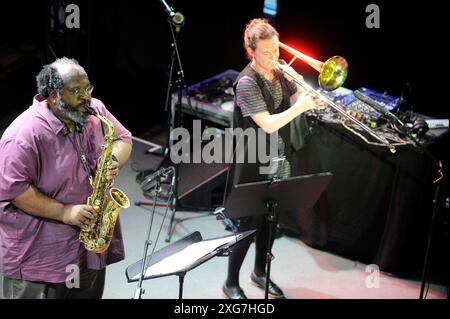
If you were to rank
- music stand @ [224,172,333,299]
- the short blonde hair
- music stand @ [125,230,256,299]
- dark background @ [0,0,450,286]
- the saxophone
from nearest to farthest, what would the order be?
music stand @ [125,230,256,299], the saxophone, music stand @ [224,172,333,299], the short blonde hair, dark background @ [0,0,450,286]

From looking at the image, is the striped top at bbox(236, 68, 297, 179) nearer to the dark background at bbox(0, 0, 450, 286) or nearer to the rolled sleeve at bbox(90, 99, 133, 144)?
the rolled sleeve at bbox(90, 99, 133, 144)

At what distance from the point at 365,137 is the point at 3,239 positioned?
2.83m

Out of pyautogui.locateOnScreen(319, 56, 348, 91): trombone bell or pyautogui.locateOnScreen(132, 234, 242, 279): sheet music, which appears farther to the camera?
pyautogui.locateOnScreen(319, 56, 348, 91): trombone bell

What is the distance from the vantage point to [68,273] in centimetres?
328

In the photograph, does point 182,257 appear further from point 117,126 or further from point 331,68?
point 331,68

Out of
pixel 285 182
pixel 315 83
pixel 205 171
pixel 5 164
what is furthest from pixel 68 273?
pixel 315 83

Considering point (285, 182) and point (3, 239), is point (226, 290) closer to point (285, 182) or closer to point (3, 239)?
point (285, 182)

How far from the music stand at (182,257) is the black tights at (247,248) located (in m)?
1.01

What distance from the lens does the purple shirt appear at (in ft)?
9.78

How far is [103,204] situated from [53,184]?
0.31m

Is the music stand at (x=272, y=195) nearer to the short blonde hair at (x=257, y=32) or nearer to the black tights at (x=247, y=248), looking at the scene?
the black tights at (x=247, y=248)

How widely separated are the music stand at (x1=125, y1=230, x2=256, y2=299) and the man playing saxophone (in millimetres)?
320

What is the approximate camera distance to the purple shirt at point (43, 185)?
2982mm

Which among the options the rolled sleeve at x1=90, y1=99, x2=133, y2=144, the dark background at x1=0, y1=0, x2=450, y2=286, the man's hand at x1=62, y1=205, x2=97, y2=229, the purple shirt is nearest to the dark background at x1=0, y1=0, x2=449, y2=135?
the dark background at x1=0, y1=0, x2=450, y2=286
